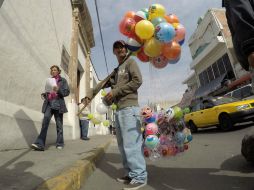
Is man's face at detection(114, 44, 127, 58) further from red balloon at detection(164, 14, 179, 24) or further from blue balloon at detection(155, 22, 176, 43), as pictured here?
red balloon at detection(164, 14, 179, 24)

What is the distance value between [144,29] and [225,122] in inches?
318

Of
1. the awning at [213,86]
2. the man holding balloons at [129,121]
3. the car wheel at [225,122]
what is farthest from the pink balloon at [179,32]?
the awning at [213,86]

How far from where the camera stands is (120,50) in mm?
3953

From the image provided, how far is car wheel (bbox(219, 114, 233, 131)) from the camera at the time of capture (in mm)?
10828

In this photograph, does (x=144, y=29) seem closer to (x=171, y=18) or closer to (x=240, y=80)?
(x=171, y=18)

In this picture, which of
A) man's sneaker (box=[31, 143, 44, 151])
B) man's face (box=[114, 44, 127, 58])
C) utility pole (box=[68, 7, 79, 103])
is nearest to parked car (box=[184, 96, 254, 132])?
utility pole (box=[68, 7, 79, 103])

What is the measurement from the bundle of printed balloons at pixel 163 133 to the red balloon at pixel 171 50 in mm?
835

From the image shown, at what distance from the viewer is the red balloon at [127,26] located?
175 inches

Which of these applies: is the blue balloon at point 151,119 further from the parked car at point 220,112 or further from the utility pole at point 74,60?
the utility pole at point 74,60

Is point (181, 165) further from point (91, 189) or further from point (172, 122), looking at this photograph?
point (91, 189)

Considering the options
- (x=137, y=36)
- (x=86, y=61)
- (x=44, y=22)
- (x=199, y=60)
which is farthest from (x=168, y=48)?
(x=199, y=60)

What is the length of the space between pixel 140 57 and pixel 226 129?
7699 millimetres

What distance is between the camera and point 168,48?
4250mm

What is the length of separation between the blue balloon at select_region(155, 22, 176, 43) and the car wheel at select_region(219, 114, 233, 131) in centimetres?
769
